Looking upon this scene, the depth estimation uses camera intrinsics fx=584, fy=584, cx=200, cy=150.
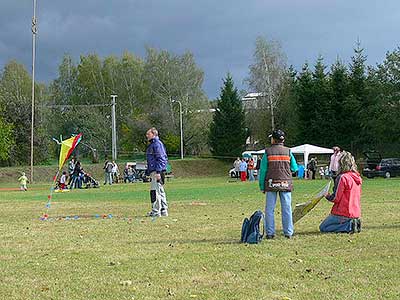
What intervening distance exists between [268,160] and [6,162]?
53.0m

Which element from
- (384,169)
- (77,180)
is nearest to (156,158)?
(77,180)

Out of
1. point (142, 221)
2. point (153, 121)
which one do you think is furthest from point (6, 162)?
point (142, 221)

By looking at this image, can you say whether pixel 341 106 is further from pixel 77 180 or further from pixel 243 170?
pixel 77 180

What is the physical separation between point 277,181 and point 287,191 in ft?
0.81

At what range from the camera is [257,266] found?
7.39m

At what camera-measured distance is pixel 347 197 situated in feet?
33.7

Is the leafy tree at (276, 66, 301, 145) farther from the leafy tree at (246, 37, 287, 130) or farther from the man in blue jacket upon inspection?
the man in blue jacket

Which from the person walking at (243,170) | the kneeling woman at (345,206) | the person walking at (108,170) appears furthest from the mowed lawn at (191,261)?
the person walking at (243,170)

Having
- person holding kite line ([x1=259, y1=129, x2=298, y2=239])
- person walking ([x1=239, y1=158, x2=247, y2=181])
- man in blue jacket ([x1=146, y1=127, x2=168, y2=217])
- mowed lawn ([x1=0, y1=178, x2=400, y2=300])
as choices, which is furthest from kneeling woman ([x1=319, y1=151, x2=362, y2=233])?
person walking ([x1=239, y1=158, x2=247, y2=181])

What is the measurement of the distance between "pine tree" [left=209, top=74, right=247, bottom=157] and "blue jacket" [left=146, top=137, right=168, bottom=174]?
152 ft

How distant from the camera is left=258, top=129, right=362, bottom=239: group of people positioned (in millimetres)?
9914

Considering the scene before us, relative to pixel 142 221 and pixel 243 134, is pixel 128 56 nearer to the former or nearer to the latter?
pixel 243 134

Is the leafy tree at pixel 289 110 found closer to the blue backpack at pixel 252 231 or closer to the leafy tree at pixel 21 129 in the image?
the leafy tree at pixel 21 129

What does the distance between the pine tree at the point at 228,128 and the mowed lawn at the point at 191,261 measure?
47.2 m
